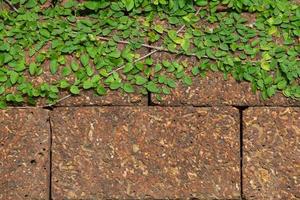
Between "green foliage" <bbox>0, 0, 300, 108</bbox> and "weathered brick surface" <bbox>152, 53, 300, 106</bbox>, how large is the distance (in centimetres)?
3

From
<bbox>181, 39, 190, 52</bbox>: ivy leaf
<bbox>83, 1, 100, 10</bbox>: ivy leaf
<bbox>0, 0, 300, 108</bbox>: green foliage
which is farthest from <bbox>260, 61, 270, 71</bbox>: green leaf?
<bbox>83, 1, 100, 10</bbox>: ivy leaf

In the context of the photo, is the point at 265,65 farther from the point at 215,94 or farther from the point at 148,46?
the point at 148,46

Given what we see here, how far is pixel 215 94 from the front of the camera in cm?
359

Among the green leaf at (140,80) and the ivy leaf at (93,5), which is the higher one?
the ivy leaf at (93,5)

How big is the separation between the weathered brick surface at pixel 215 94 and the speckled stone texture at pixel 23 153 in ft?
2.11

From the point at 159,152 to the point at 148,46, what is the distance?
0.57 metres

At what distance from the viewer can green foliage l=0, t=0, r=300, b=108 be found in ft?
11.8

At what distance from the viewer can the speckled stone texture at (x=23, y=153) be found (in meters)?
3.58

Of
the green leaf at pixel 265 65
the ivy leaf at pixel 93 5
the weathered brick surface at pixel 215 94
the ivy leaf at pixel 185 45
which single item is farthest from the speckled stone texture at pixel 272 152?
the ivy leaf at pixel 93 5

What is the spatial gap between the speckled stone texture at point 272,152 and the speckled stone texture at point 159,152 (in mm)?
72

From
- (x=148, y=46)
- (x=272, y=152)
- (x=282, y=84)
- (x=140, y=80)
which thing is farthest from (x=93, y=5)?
(x=272, y=152)

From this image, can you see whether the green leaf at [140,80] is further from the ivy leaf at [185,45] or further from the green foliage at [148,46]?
the ivy leaf at [185,45]

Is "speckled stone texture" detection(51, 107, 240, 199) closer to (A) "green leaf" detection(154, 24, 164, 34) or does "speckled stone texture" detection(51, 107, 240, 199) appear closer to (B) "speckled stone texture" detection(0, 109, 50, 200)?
(B) "speckled stone texture" detection(0, 109, 50, 200)

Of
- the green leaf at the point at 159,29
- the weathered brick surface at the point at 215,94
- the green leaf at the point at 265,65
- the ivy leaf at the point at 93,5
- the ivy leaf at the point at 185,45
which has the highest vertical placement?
the ivy leaf at the point at 93,5
